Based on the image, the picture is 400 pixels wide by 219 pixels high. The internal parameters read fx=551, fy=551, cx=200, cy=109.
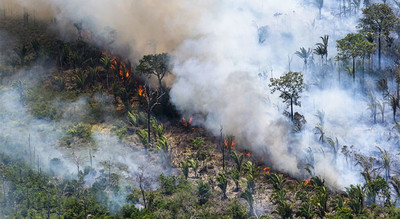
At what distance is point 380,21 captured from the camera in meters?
66.4

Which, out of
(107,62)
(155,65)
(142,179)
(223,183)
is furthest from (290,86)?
(107,62)

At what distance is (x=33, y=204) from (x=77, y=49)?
89.0 feet

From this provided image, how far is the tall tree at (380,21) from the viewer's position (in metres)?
→ 64.5

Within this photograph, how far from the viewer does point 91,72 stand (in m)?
66.2

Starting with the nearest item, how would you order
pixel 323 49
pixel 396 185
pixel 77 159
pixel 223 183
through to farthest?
pixel 396 185, pixel 223 183, pixel 77 159, pixel 323 49

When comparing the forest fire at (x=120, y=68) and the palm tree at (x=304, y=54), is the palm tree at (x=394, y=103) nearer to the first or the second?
the palm tree at (x=304, y=54)

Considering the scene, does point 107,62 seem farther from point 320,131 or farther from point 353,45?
point 353,45

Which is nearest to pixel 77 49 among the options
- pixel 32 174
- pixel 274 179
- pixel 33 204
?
pixel 32 174

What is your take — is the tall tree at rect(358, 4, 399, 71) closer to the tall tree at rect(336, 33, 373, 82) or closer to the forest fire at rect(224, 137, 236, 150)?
the tall tree at rect(336, 33, 373, 82)

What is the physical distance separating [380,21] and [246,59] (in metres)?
17.0

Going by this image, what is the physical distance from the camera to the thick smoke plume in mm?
54281

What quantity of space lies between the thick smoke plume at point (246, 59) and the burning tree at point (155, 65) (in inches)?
69.7

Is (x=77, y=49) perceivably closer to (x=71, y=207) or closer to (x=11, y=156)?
(x=11, y=156)

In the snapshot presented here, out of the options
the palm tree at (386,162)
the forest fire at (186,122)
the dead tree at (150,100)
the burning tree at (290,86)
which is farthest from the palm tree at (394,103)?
the dead tree at (150,100)
